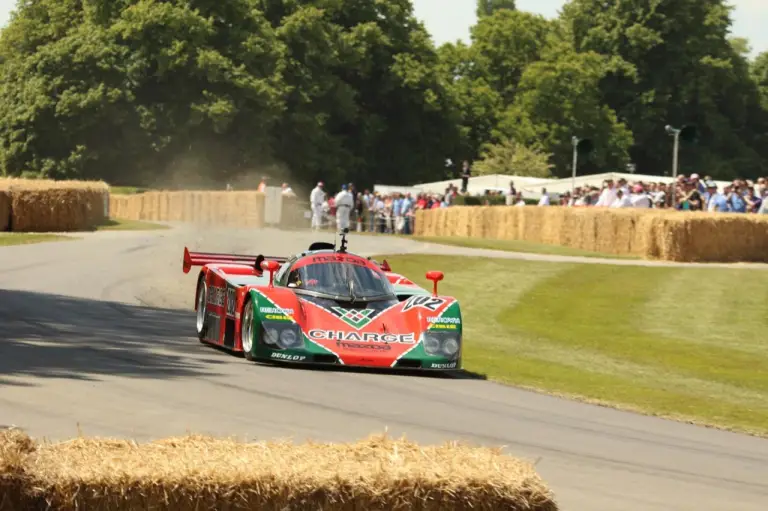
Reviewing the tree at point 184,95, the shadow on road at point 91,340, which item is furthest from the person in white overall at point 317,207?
the shadow on road at point 91,340

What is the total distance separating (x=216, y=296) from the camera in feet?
58.8

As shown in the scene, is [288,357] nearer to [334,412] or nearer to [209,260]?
[334,412]

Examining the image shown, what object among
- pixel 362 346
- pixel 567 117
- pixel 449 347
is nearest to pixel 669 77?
pixel 567 117

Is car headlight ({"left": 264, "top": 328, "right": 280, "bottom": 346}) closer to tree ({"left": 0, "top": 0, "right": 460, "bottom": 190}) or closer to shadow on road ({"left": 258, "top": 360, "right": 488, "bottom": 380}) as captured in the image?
shadow on road ({"left": 258, "top": 360, "right": 488, "bottom": 380})

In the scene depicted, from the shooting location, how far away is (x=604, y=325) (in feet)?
80.6

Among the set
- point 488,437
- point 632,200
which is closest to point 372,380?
point 488,437

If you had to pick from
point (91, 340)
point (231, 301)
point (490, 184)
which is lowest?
point (91, 340)

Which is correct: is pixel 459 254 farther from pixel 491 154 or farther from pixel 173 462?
pixel 491 154

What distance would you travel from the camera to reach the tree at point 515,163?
86.1 m

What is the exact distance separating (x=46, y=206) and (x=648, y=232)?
17.6 meters

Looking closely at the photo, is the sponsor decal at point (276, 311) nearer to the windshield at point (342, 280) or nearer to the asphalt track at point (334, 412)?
the asphalt track at point (334, 412)

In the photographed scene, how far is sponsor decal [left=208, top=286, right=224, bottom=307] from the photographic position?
17641mm

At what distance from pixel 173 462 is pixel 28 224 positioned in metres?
37.7

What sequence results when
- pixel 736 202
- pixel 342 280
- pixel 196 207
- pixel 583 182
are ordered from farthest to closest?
1. pixel 583 182
2. pixel 196 207
3. pixel 736 202
4. pixel 342 280
